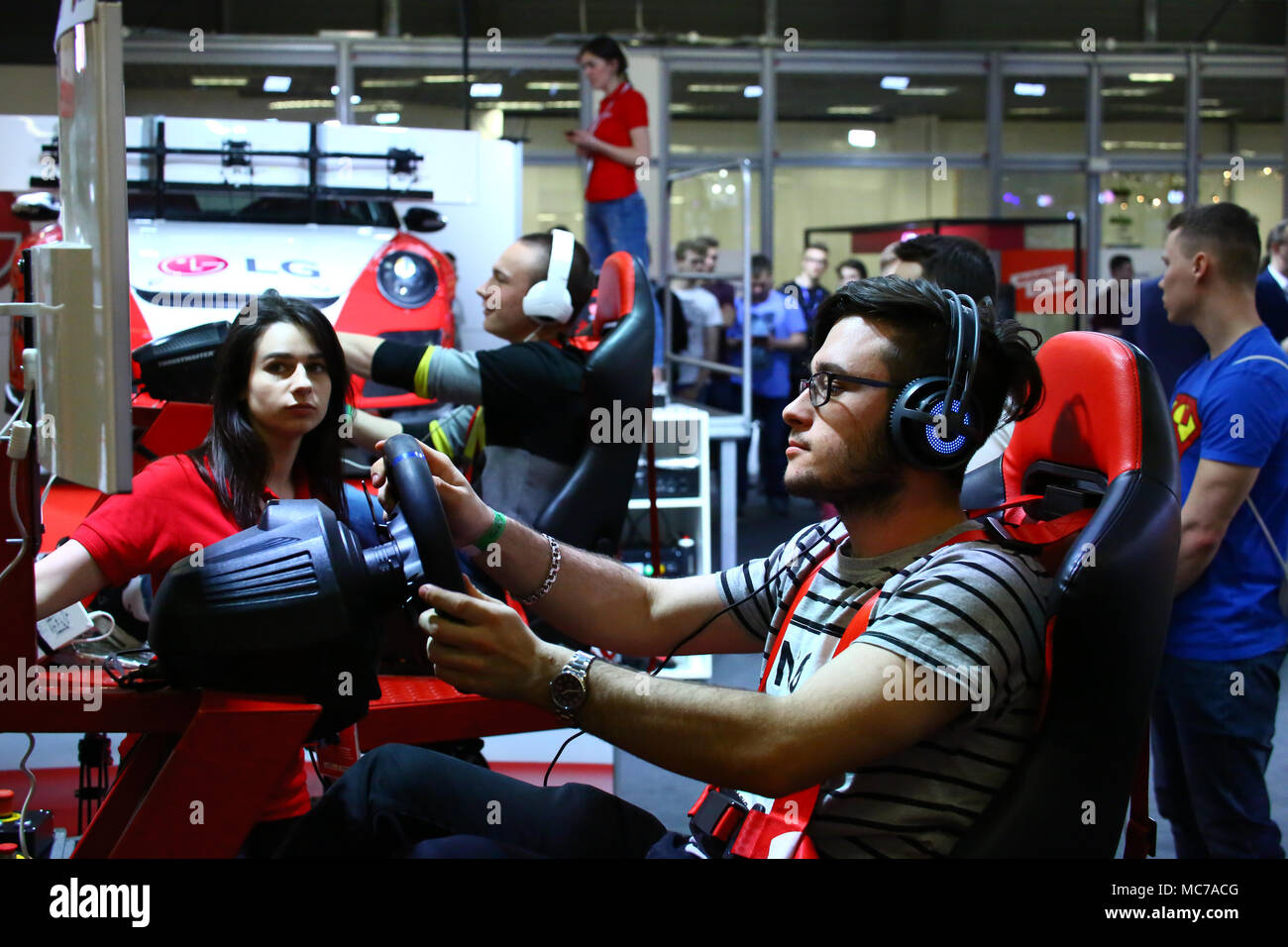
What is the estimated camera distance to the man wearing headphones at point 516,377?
125 inches

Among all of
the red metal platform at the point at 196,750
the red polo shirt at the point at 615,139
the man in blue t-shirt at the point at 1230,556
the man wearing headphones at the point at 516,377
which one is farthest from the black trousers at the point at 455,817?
the red polo shirt at the point at 615,139

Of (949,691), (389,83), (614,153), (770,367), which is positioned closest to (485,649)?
(949,691)

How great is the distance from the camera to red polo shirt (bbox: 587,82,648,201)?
6.35 meters

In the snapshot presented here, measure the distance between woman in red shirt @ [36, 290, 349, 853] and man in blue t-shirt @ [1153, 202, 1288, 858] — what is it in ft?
5.63

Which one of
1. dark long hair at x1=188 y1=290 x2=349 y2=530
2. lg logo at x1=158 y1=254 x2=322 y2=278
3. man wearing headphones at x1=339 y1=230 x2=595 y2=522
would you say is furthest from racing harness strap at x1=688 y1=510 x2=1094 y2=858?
lg logo at x1=158 y1=254 x2=322 y2=278

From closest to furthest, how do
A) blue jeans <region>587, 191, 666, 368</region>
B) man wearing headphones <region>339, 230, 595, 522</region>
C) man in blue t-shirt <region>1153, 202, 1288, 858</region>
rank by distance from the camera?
man in blue t-shirt <region>1153, 202, 1288, 858</region>
man wearing headphones <region>339, 230, 595, 522</region>
blue jeans <region>587, 191, 666, 368</region>

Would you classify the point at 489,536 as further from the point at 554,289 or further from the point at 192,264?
the point at 192,264

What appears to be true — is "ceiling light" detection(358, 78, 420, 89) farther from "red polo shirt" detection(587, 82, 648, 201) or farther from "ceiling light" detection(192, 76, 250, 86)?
"red polo shirt" detection(587, 82, 648, 201)

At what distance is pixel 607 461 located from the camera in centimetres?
328

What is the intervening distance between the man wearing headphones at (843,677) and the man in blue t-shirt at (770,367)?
6.94m

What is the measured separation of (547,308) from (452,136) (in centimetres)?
219

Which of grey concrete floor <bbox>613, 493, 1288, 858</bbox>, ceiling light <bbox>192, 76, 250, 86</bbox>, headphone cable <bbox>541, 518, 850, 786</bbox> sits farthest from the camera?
ceiling light <bbox>192, 76, 250, 86</bbox>

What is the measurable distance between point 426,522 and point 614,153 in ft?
16.1

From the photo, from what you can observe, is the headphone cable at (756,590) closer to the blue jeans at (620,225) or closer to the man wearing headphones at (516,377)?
the man wearing headphones at (516,377)
